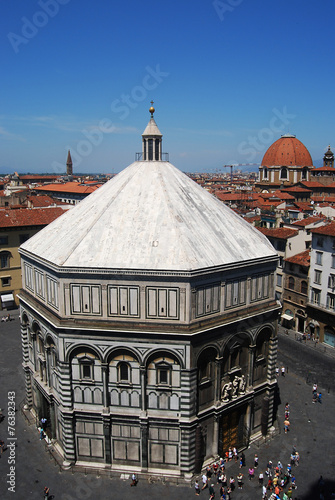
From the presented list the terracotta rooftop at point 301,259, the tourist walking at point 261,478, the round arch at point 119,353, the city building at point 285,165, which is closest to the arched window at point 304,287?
the terracotta rooftop at point 301,259

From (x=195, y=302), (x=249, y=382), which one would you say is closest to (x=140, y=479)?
(x=249, y=382)

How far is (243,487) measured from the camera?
28.1 metres

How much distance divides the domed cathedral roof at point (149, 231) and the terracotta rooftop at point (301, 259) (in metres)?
19.0

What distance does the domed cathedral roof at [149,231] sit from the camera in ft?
88.8

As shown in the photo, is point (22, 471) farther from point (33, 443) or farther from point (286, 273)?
point (286, 273)

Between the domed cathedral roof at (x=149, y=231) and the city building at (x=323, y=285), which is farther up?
the domed cathedral roof at (x=149, y=231)

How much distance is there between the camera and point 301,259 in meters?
51.5

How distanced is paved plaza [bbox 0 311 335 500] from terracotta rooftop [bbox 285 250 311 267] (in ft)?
41.2

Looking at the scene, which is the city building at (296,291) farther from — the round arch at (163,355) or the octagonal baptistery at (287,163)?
the octagonal baptistery at (287,163)

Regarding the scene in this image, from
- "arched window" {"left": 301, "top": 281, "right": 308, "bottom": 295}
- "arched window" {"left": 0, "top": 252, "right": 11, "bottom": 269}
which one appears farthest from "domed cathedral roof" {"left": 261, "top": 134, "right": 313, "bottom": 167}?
"arched window" {"left": 0, "top": 252, "right": 11, "bottom": 269}

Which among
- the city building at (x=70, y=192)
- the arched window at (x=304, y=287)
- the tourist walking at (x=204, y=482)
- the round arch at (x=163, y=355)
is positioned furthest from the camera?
the city building at (x=70, y=192)

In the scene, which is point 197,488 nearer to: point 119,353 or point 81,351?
point 119,353

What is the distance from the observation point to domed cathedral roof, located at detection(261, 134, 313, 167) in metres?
157

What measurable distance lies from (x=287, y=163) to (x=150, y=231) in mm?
139582
